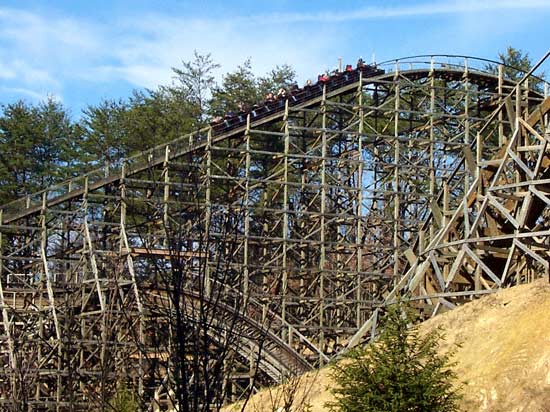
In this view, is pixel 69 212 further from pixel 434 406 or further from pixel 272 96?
pixel 434 406

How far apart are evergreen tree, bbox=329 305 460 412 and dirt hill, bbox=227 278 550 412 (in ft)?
2.37

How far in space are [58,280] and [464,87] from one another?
14.8 metres

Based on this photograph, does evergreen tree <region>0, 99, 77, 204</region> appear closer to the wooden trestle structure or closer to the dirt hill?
the wooden trestle structure

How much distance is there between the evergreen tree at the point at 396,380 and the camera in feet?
41.8

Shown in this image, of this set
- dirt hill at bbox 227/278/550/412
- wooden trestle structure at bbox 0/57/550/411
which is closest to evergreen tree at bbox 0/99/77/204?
wooden trestle structure at bbox 0/57/550/411

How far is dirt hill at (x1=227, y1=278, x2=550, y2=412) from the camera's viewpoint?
1435 cm

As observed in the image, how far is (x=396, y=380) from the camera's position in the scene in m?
12.8

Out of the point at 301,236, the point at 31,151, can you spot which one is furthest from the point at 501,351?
the point at 31,151

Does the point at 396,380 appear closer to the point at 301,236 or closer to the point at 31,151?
the point at 301,236

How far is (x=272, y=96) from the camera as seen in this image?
103 ft

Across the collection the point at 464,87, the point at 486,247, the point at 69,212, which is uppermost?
the point at 464,87

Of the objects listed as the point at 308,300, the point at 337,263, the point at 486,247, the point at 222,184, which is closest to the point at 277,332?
the point at 308,300

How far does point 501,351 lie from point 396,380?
323 cm

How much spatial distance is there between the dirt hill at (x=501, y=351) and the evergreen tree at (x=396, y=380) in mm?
721
